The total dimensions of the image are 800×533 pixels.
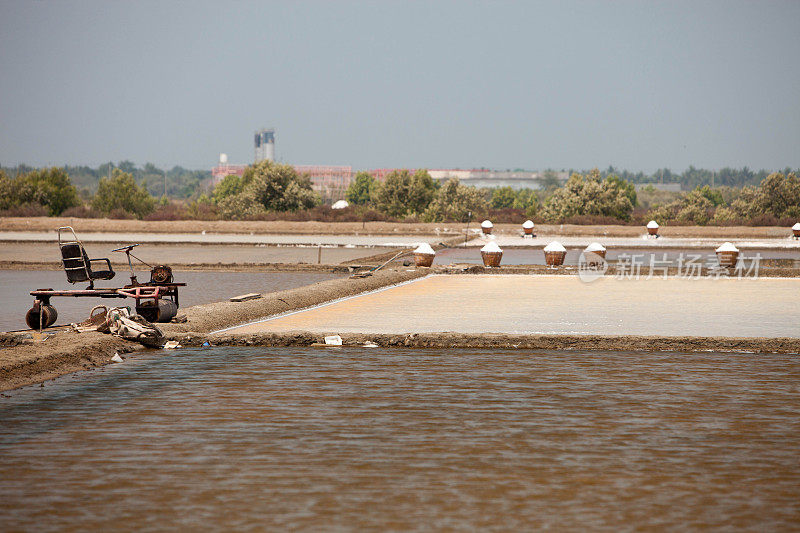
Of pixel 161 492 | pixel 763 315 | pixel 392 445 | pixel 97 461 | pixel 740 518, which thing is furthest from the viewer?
pixel 763 315

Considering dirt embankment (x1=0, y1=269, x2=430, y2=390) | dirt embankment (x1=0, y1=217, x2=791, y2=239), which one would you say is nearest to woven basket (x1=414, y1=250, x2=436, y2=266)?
dirt embankment (x1=0, y1=269, x2=430, y2=390)

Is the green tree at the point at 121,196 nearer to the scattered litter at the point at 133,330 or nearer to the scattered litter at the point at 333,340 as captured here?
the scattered litter at the point at 133,330

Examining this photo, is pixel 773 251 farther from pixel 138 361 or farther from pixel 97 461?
pixel 97 461

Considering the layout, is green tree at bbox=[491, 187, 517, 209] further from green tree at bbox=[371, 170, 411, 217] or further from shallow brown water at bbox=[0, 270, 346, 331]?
shallow brown water at bbox=[0, 270, 346, 331]

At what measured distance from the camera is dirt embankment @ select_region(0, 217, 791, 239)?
6212cm

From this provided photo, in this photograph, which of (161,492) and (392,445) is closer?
(161,492)

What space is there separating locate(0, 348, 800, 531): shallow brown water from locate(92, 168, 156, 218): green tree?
4347 inches

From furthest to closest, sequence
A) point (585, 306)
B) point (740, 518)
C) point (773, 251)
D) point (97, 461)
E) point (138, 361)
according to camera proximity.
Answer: point (773, 251)
point (585, 306)
point (138, 361)
point (97, 461)
point (740, 518)

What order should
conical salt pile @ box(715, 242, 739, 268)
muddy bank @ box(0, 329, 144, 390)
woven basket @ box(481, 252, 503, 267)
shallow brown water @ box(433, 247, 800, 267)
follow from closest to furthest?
1. muddy bank @ box(0, 329, 144, 390)
2. woven basket @ box(481, 252, 503, 267)
3. conical salt pile @ box(715, 242, 739, 268)
4. shallow brown water @ box(433, 247, 800, 267)

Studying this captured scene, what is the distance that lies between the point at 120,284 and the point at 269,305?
7.23 meters

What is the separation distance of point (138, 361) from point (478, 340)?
4.14 meters

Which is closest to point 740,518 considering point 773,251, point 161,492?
point 161,492

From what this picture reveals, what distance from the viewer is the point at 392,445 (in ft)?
25.8

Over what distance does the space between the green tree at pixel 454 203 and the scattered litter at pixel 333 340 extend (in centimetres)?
7546
